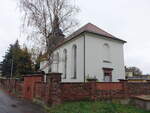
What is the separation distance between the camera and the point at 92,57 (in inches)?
726

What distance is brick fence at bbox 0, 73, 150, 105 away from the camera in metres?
9.89

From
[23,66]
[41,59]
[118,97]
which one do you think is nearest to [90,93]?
[118,97]

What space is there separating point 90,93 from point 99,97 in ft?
2.58

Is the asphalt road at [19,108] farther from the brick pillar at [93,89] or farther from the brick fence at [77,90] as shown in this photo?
the brick pillar at [93,89]

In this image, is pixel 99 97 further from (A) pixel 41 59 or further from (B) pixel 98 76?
(A) pixel 41 59

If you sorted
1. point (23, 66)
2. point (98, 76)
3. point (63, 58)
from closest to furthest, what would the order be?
point (98, 76)
point (63, 58)
point (23, 66)

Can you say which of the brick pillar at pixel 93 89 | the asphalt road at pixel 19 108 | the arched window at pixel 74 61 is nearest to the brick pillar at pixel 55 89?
the asphalt road at pixel 19 108

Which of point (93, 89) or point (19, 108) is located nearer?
point (19, 108)

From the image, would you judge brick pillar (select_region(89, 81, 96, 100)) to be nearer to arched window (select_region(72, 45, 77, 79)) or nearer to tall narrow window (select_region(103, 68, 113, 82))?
tall narrow window (select_region(103, 68, 113, 82))

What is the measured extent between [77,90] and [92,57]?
8092 mm

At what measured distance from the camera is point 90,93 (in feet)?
36.9

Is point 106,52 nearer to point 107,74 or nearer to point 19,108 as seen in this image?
point 107,74

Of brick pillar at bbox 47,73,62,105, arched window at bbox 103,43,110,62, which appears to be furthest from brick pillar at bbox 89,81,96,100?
arched window at bbox 103,43,110,62

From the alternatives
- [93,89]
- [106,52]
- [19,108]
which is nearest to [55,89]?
[19,108]
